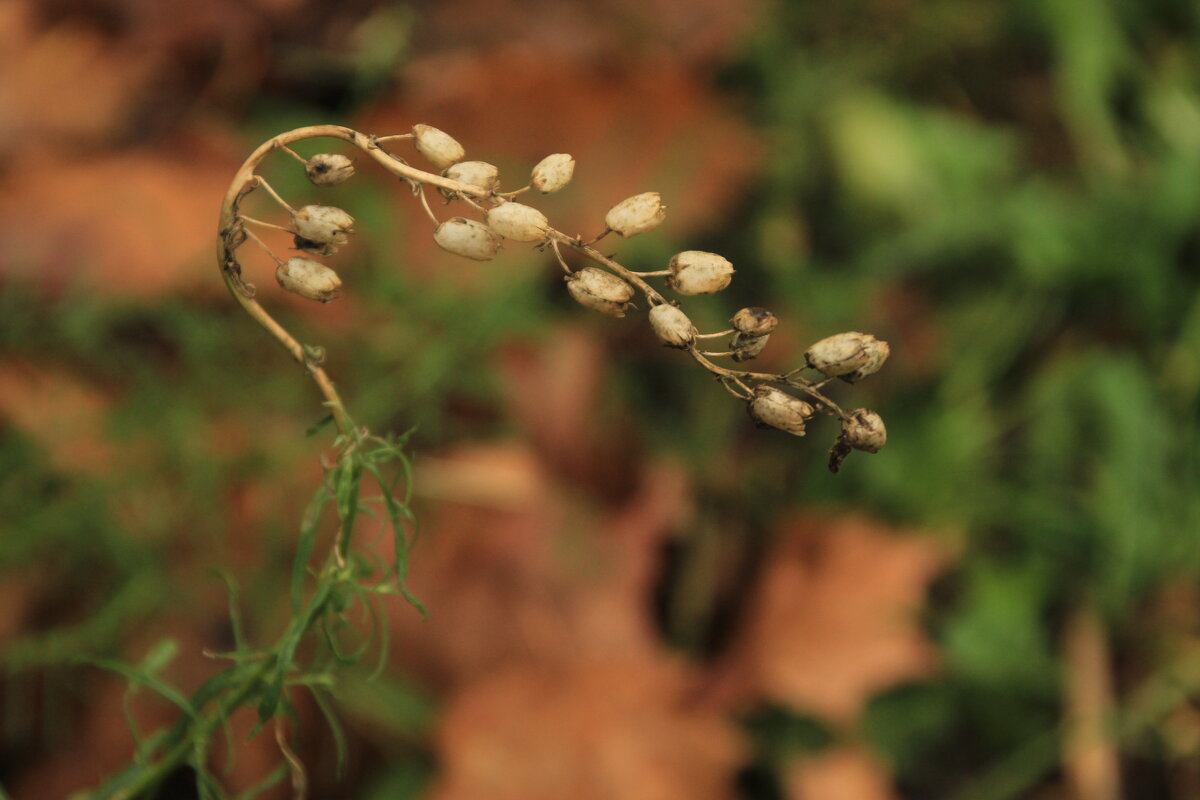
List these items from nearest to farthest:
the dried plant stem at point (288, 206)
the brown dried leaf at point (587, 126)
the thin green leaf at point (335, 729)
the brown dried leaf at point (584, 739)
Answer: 1. the dried plant stem at point (288, 206)
2. the thin green leaf at point (335, 729)
3. the brown dried leaf at point (584, 739)
4. the brown dried leaf at point (587, 126)

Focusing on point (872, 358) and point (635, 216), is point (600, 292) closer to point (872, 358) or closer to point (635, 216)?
point (635, 216)

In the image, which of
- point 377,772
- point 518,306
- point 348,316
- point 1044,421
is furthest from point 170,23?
point 1044,421

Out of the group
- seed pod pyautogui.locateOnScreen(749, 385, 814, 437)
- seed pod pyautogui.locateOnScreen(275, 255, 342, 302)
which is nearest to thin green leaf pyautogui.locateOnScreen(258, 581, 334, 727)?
seed pod pyautogui.locateOnScreen(275, 255, 342, 302)

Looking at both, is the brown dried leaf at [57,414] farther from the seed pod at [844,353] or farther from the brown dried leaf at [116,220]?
the seed pod at [844,353]

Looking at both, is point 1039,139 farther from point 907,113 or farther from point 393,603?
point 393,603

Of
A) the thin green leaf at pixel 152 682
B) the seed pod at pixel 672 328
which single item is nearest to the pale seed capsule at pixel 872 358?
the seed pod at pixel 672 328

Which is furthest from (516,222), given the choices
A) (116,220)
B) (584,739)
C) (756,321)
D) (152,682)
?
(116,220)

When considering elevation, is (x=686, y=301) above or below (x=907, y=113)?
below
